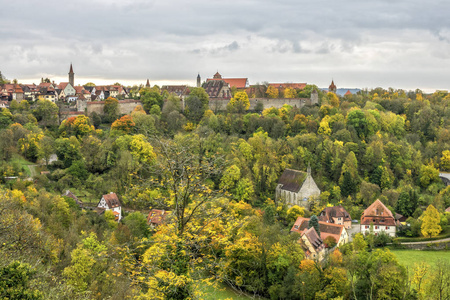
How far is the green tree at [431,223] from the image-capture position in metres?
31.3

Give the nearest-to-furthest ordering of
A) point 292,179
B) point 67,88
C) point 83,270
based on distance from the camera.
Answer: point 83,270
point 292,179
point 67,88

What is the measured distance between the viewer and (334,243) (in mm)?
27844

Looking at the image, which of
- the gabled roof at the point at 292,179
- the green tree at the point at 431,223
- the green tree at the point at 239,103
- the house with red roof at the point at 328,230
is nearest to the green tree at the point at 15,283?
the house with red roof at the point at 328,230

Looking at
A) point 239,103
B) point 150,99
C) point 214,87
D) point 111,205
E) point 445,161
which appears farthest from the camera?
point 214,87

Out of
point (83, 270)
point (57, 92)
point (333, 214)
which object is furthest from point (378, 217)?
point (57, 92)

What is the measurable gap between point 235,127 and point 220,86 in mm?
12780

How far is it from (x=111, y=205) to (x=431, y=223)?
74.6ft

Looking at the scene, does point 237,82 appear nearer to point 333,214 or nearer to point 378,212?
point 333,214

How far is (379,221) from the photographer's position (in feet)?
106

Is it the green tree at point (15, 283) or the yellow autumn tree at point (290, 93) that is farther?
the yellow autumn tree at point (290, 93)

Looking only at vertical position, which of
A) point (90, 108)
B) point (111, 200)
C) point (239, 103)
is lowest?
point (111, 200)

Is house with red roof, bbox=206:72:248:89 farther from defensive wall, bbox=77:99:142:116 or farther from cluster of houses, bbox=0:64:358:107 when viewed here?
defensive wall, bbox=77:99:142:116

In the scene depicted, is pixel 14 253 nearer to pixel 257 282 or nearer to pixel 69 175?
pixel 257 282

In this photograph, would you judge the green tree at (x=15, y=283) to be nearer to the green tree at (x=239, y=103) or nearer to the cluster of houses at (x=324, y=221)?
the cluster of houses at (x=324, y=221)
